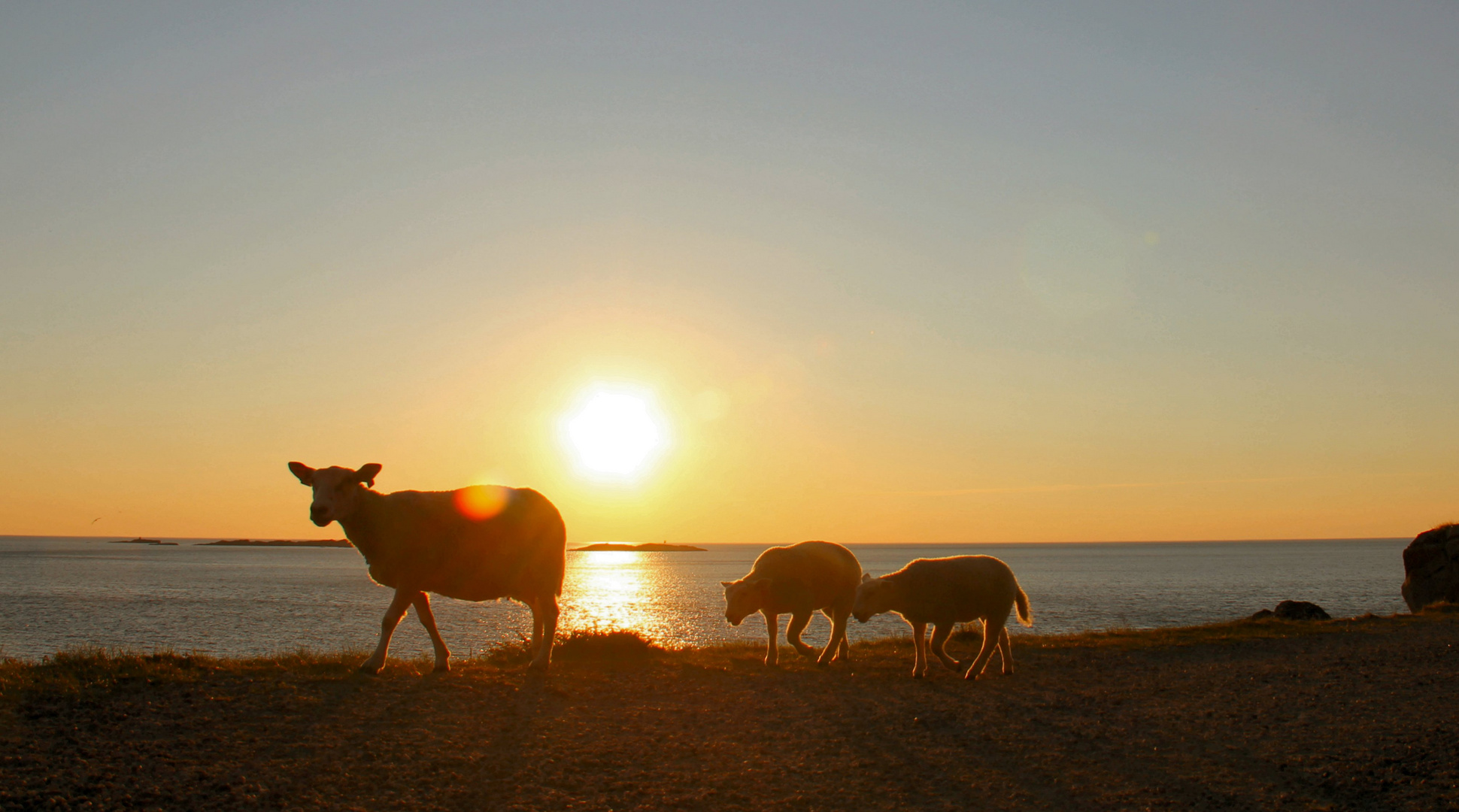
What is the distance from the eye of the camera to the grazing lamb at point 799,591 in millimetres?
15891

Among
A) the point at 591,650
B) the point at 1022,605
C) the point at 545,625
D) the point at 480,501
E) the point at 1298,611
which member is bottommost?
the point at 1298,611

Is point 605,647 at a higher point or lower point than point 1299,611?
higher

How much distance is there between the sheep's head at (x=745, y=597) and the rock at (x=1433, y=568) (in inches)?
1178

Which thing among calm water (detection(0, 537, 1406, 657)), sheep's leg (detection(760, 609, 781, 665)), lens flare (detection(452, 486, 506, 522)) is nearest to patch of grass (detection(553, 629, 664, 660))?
sheep's leg (detection(760, 609, 781, 665))

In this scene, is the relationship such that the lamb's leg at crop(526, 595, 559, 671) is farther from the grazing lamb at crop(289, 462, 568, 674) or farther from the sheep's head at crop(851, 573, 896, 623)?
the sheep's head at crop(851, 573, 896, 623)

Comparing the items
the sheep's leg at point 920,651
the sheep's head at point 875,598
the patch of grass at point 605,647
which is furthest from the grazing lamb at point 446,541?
the sheep's leg at point 920,651

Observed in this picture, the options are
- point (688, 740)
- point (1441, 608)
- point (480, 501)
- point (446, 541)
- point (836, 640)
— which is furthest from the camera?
point (1441, 608)

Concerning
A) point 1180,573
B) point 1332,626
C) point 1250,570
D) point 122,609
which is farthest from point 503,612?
point 1250,570

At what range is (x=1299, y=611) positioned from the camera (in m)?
32.8

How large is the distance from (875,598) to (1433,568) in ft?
104

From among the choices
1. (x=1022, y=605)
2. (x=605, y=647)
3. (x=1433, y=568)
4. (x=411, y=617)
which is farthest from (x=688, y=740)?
(x=411, y=617)

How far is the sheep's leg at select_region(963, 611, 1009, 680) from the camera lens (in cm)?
1438

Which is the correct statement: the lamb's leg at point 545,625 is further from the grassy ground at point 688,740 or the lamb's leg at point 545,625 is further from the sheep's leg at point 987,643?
the sheep's leg at point 987,643

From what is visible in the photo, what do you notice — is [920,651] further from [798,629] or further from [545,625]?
[545,625]
